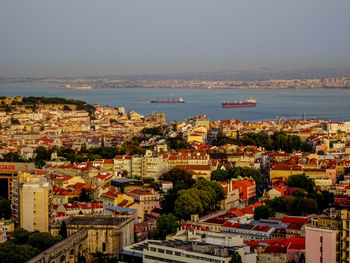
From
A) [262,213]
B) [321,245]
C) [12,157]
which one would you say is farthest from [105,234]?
[12,157]

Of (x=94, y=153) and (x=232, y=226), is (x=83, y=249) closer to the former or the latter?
(x=232, y=226)

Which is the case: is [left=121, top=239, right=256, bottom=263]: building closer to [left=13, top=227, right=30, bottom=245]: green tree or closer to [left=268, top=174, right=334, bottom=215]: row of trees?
[left=13, top=227, right=30, bottom=245]: green tree

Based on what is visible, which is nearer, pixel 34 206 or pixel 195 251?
pixel 195 251

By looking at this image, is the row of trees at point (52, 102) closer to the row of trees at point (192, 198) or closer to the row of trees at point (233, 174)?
the row of trees at point (233, 174)

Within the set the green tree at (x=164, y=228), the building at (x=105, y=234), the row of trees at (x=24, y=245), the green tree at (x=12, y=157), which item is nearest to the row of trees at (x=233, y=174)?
the green tree at (x=164, y=228)

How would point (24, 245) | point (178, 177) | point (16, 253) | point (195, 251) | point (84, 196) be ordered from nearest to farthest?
point (195, 251) → point (16, 253) → point (24, 245) → point (84, 196) → point (178, 177)

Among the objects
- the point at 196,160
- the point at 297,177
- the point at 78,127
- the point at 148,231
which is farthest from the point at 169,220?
the point at 78,127

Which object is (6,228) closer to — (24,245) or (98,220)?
(98,220)
